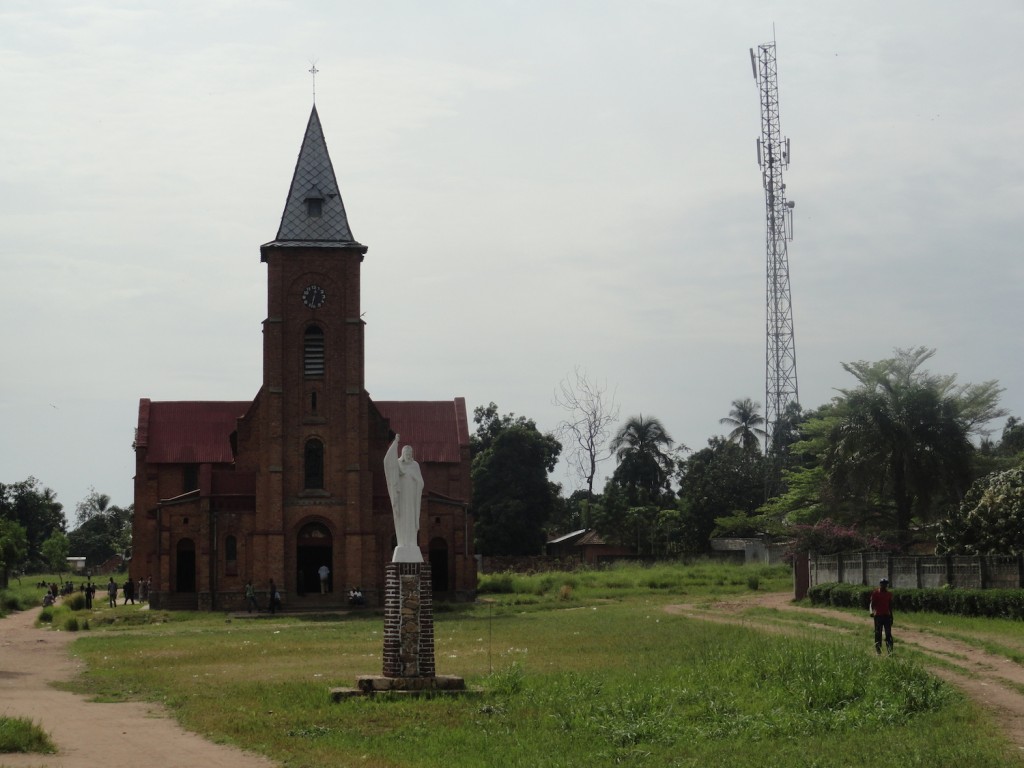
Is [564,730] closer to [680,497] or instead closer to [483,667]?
[483,667]

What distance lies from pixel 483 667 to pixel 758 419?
7854 centimetres

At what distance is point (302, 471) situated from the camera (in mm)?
49406

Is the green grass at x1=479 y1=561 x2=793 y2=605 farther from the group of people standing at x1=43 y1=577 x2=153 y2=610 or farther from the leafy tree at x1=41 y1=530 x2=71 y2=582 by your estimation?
the leafy tree at x1=41 y1=530 x2=71 y2=582

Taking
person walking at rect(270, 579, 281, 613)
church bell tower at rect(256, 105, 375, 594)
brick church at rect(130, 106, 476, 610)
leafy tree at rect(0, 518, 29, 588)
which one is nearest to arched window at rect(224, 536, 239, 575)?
brick church at rect(130, 106, 476, 610)

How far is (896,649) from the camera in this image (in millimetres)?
23422

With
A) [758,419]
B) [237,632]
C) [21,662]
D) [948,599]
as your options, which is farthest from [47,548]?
[948,599]

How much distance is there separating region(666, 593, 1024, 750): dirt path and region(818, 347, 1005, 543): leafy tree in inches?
360

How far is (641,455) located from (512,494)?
55.4 feet

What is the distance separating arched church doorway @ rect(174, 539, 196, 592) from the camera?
2031 inches

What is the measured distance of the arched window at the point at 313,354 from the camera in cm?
4988

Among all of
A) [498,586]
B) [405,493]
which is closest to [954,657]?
[405,493]

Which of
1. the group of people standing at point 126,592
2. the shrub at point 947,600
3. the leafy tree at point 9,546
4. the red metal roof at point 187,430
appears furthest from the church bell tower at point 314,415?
the leafy tree at point 9,546

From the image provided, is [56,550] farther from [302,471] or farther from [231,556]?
[302,471]

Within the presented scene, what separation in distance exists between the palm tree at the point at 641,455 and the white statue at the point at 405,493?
70.1 metres
